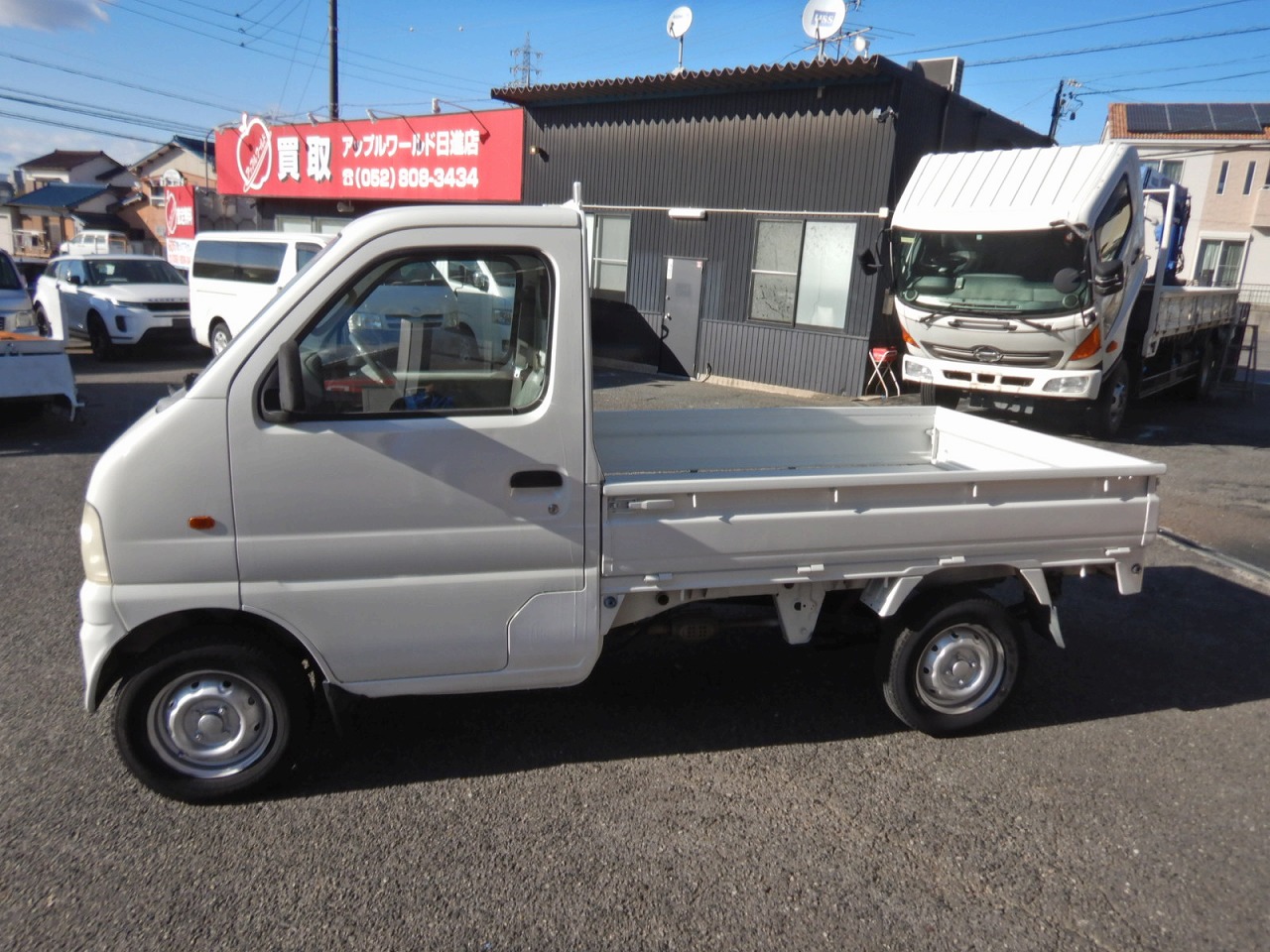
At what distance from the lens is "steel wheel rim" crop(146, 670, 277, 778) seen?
3.56 m

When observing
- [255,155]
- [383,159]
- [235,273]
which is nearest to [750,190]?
[235,273]

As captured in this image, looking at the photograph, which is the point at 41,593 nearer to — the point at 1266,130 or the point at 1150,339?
the point at 1150,339

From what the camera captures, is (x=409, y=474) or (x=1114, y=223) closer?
(x=409, y=474)

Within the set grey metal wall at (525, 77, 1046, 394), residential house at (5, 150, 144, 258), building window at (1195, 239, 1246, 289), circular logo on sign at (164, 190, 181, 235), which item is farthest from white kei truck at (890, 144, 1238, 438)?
residential house at (5, 150, 144, 258)

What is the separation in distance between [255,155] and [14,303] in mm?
15138

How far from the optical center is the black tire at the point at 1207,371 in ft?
51.4

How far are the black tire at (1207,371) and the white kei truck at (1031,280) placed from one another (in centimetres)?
347

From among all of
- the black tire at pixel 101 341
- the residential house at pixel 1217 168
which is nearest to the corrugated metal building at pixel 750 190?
the black tire at pixel 101 341

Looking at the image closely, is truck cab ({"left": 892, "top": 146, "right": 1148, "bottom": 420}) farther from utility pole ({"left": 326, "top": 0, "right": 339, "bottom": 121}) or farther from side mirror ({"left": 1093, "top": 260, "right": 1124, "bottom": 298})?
utility pole ({"left": 326, "top": 0, "right": 339, "bottom": 121})

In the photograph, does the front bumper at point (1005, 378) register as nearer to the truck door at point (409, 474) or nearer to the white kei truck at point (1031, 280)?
the white kei truck at point (1031, 280)

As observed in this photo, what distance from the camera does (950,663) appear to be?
4301 millimetres

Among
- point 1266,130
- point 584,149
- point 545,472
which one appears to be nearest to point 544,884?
point 545,472

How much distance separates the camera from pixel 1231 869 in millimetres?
3447

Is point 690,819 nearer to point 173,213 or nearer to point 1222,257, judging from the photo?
point 173,213
